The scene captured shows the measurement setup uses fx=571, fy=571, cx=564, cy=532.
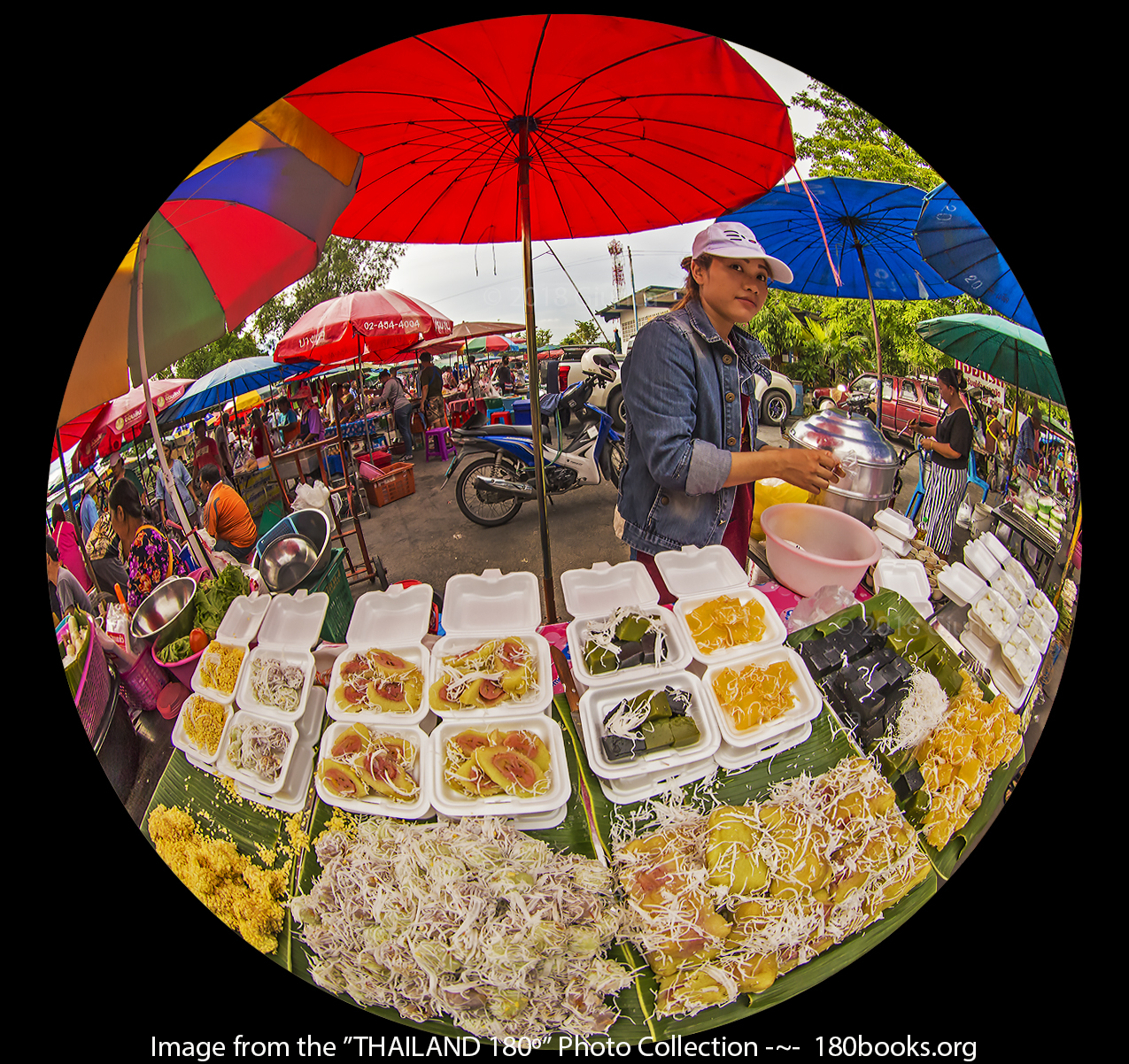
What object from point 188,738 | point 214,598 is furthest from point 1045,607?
point 188,738

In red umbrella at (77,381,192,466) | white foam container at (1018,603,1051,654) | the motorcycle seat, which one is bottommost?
white foam container at (1018,603,1051,654)

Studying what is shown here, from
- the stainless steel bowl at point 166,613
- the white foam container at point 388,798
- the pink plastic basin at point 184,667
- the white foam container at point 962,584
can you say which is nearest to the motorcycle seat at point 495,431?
the white foam container at point 388,798

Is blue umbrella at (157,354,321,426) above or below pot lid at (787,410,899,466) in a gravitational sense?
above

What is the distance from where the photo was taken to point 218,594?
6.57ft

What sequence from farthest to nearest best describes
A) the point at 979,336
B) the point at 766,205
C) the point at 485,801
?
the point at 979,336, the point at 766,205, the point at 485,801

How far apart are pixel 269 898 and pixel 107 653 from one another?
1.04m

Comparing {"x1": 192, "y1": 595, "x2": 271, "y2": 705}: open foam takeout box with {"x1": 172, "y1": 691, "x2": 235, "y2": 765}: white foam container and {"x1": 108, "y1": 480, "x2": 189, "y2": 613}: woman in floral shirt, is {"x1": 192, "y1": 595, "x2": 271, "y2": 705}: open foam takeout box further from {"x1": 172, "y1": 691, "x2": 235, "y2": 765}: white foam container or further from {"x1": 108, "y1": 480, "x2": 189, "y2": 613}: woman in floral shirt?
{"x1": 108, "y1": 480, "x2": 189, "y2": 613}: woman in floral shirt

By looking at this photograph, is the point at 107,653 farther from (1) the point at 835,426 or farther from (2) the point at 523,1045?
(1) the point at 835,426

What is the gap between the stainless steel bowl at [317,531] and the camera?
1956mm

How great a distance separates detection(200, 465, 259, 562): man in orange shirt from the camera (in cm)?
190

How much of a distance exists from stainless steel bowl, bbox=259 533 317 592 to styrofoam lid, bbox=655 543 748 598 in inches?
48.4

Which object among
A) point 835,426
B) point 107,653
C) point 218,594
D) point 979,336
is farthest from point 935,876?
point 107,653

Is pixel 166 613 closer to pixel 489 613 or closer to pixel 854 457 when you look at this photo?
pixel 489 613

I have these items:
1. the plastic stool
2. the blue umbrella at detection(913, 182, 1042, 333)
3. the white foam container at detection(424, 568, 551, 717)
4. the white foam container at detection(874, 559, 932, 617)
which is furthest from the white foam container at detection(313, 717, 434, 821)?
the blue umbrella at detection(913, 182, 1042, 333)
